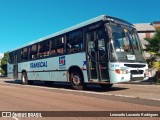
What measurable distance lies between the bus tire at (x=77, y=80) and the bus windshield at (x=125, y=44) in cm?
285

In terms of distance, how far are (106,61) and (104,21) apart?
186 centimetres

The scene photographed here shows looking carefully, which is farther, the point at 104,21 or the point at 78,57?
the point at 78,57

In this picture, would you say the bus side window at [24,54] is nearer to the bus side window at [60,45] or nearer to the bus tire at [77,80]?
the bus side window at [60,45]

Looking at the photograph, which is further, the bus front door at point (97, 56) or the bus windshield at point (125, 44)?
the bus front door at point (97, 56)

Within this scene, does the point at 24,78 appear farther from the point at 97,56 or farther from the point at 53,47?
the point at 97,56

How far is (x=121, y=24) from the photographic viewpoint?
12.6m

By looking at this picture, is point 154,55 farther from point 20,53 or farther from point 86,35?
point 20,53

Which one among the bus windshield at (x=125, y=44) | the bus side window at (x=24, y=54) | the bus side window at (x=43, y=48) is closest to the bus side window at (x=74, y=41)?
the bus windshield at (x=125, y=44)

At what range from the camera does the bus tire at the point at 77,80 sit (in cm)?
1364

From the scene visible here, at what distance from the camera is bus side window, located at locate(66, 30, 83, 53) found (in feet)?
43.9

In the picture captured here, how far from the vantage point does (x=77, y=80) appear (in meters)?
13.9

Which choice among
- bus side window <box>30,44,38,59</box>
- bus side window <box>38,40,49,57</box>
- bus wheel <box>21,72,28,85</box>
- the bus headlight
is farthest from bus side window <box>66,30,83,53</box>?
bus wheel <box>21,72,28,85</box>

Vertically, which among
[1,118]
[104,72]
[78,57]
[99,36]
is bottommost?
[1,118]

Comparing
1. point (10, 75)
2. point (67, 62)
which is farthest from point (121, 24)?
point (10, 75)
